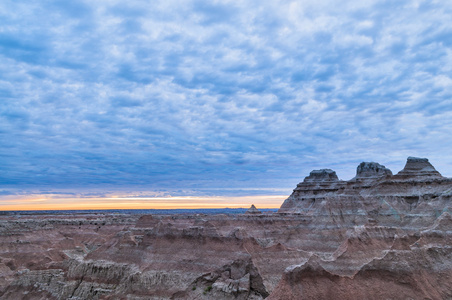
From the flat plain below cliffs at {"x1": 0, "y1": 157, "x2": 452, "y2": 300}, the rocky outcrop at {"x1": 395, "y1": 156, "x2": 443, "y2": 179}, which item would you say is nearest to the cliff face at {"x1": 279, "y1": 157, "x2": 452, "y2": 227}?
the rocky outcrop at {"x1": 395, "y1": 156, "x2": 443, "y2": 179}

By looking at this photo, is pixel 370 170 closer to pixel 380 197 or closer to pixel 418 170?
pixel 418 170

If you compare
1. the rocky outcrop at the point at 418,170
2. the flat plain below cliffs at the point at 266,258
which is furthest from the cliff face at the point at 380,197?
the flat plain below cliffs at the point at 266,258

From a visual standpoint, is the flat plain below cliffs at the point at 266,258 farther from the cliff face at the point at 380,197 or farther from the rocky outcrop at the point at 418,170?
the rocky outcrop at the point at 418,170

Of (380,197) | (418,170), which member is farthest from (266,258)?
(418,170)

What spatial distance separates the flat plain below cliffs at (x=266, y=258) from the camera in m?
23.7

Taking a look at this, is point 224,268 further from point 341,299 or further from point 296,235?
point 296,235

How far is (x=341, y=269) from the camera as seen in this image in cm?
3109

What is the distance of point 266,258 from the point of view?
3781 centimetres

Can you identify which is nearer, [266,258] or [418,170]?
[266,258]

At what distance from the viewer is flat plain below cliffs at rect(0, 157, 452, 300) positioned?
77.8 feet

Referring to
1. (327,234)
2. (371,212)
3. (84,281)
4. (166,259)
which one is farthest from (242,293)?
(371,212)

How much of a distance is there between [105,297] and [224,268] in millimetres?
14336

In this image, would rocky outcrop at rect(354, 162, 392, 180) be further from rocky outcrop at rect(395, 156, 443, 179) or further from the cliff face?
rocky outcrop at rect(395, 156, 443, 179)

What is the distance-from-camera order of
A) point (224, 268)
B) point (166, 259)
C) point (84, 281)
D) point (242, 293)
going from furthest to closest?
1. point (84, 281)
2. point (166, 259)
3. point (224, 268)
4. point (242, 293)
